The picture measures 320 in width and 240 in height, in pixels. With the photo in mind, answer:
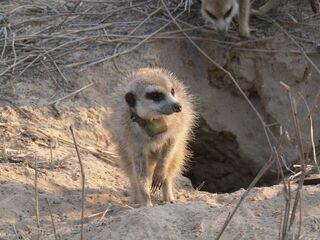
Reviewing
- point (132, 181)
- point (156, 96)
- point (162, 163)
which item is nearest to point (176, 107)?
point (156, 96)

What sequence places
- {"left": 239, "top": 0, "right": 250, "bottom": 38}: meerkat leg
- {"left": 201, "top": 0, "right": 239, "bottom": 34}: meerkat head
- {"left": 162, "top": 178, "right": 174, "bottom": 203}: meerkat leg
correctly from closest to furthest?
{"left": 162, "top": 178, "right": 174, "bottom": 203}: meerkat leg → {"left": 201, "top": 0, "right": 239, "bottom": 34}: meerkat head → {"left": 239, "top": 0, "right": 250, "bottom": 38}: meerkat leg

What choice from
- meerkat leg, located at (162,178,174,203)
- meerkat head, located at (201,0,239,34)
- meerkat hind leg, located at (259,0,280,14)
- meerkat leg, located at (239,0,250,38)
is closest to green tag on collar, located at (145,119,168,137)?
meerkat leg, located at (162,178,174,203)

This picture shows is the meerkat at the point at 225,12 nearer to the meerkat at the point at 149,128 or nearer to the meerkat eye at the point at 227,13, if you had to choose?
the meerkat eye at the point at 227,13

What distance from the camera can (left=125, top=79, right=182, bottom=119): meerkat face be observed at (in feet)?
13.2

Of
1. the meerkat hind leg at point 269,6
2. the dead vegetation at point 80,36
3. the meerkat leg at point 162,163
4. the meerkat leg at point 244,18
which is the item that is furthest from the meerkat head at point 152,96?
the meerkat hind leg at point 269,6

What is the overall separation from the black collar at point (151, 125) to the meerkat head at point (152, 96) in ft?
0.13

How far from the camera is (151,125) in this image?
4.21 m

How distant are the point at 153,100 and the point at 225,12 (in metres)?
2.07

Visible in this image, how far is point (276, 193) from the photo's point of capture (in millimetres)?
3691

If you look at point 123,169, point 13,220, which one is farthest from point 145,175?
point 13,220

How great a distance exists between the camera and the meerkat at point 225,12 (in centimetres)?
593

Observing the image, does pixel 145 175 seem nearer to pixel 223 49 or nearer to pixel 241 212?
pixel 241 212

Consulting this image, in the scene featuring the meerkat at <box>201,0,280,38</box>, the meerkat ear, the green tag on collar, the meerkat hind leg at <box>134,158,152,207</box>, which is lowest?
the meerkat hind leg at <box>134,158,152,207</box>

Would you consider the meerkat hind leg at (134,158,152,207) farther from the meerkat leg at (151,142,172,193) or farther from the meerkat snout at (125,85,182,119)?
the meerkat snout at (125,85,182,119)
